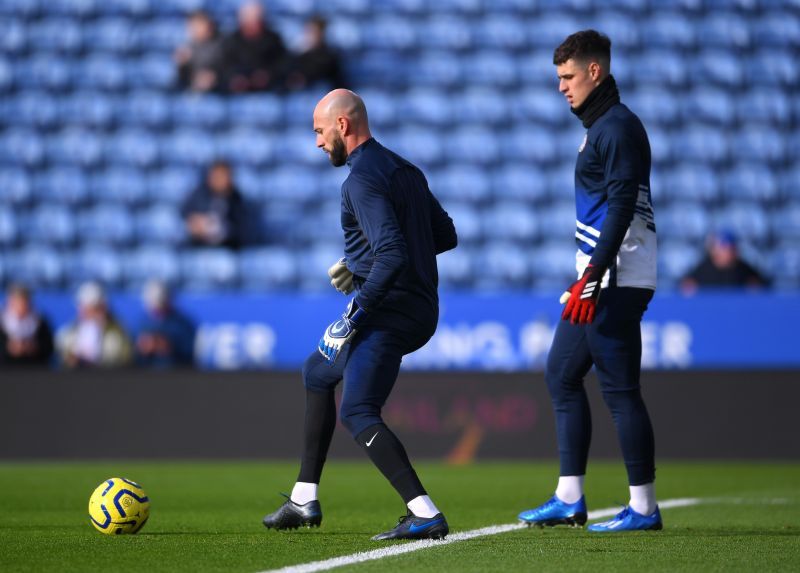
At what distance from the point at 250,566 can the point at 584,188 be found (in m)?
2.34

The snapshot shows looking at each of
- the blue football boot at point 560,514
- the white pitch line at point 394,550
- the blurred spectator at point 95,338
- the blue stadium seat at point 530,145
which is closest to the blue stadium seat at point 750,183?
the blue stadium seat at point 530,145

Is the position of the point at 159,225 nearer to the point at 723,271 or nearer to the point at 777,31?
the point at 723,271

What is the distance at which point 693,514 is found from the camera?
22.9ft

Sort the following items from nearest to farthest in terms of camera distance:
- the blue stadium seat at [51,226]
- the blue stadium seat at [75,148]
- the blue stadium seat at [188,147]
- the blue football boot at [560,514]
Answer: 1. the blue football boot at [560,514]
2. the blue stadium seat at [51,226]
3. the blue stadium seat at [188,147]
4. the blue stadium seat at [75,148]

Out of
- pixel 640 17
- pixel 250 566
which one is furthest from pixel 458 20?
pixel 250 566

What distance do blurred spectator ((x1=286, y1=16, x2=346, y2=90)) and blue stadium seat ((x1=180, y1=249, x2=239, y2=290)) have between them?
2.53 m

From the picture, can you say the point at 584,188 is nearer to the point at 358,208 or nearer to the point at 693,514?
the point at 358,208

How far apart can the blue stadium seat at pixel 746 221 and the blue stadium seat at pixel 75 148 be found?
701 cm

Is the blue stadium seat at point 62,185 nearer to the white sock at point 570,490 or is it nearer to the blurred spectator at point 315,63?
the blurred spectator at point 315,63

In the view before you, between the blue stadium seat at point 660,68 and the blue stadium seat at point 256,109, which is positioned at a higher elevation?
the blue stadium seat at point 660,68

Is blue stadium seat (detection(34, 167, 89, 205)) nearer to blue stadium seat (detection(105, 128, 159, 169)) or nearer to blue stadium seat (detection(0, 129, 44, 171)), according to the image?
blue stadium seat (detection(0, 129, 44, 171))

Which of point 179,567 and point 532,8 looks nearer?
point 179,567

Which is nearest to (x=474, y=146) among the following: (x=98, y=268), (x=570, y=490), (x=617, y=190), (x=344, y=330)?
(x=98, y=268)

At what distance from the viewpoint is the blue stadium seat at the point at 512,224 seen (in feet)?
48.4
